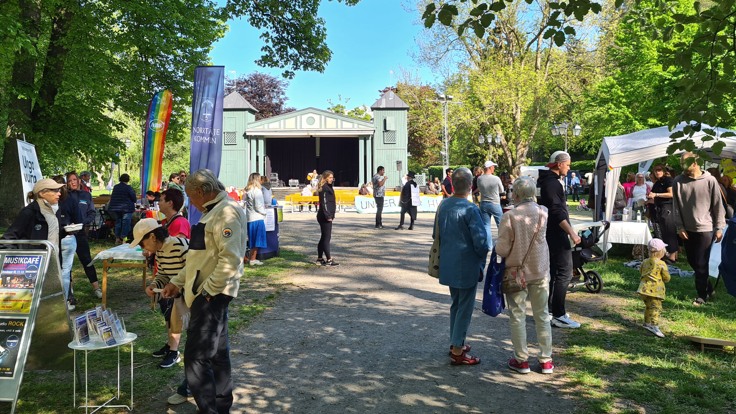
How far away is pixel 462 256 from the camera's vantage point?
5023 mm

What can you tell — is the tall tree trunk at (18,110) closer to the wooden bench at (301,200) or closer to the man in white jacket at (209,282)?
the man in white jacket at (209,282)

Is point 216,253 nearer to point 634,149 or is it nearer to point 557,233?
point 557,233

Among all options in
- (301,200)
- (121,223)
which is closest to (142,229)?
(121,223)

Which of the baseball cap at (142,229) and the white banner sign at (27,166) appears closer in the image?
the baseball cap at (142,229)

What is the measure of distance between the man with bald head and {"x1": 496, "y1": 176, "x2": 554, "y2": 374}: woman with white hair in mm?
3415

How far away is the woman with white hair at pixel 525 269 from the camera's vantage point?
4.91m

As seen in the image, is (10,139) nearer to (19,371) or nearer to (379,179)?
(379,179)

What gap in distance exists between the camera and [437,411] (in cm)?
407

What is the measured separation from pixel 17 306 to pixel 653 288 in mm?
5905

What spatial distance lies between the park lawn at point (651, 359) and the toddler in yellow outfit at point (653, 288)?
150 millimetres

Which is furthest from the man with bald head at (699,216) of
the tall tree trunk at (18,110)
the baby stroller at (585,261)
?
the tall tree trunk at (18,110)

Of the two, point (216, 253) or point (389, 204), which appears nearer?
point (216, 253)

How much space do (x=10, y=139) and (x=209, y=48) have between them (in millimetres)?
6073

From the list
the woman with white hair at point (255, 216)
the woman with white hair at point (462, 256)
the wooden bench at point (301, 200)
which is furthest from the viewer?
the wooden bench at point (301, 200)
